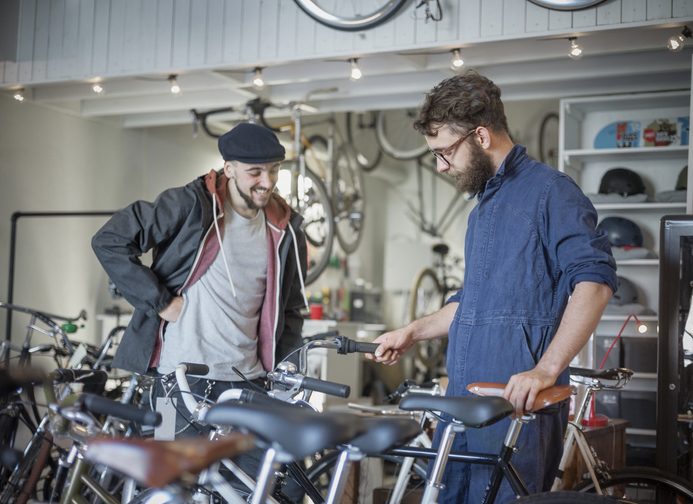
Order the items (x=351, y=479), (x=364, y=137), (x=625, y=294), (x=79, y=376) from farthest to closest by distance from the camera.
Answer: (x=364, y=137) → (x=625, y=294) → (x=351, y=479) → (x=79, y=376)

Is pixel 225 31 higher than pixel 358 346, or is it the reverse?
pixel 225 31

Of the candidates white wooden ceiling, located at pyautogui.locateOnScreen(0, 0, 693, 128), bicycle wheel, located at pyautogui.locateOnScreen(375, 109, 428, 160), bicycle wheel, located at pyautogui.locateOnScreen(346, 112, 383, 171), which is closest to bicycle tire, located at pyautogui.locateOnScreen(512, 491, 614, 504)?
white wooden ceiling, located at pyautogui.locateOnScreen(0, 0, 693, 128)

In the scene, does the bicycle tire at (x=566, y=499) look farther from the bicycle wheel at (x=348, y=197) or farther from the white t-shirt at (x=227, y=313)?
the bicycle wheel at (x=348, y=197)

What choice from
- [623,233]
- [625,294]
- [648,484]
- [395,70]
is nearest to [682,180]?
[623,233]

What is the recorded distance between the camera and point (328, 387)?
1.51 meters

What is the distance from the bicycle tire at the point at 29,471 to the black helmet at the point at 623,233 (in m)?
3.55

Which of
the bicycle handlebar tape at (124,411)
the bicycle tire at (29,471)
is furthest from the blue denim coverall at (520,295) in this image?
the bicycle tire at (29,471)

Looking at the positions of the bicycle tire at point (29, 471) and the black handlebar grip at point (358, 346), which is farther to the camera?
the bicycle tire at point (29, 471)

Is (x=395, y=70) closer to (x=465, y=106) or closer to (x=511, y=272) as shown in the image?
(x=465, y=106)

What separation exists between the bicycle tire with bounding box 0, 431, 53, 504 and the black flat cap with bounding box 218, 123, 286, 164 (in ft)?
3.55

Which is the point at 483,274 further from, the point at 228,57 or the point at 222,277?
the point at 228,57

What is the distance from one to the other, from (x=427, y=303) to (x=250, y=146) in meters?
5.95

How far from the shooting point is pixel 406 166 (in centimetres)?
938

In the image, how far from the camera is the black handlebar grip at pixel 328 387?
148cm
